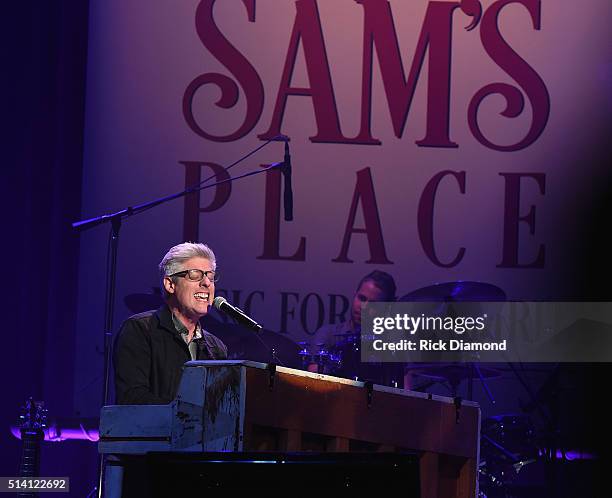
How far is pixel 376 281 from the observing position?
277 inches

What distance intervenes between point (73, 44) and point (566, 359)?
149 inches

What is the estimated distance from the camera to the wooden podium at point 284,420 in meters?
3.17

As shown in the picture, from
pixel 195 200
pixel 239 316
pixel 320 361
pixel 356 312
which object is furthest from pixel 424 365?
pixel 239 316

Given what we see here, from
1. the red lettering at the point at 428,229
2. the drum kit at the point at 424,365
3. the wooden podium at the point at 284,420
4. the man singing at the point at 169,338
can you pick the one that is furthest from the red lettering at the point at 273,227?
the wooden podium at the point at 284,420

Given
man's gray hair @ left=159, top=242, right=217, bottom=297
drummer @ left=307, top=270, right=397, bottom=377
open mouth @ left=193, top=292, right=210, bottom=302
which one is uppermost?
drummer @ left=307, top=270, right=397, bottom=377

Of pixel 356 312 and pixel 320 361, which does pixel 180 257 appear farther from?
pixel 356 312

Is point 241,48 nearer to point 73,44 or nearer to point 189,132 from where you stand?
point 189,132

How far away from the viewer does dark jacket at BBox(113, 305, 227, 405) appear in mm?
3951

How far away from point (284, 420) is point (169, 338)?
1.01 m

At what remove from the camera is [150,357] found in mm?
4059

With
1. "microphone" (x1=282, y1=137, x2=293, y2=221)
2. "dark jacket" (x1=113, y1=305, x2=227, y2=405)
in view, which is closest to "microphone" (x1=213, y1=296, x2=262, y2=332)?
"dark jacket" (x1=113, y1=305, x2=227, y2=405)

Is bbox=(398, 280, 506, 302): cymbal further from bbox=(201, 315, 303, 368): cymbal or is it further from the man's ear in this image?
the man's ear

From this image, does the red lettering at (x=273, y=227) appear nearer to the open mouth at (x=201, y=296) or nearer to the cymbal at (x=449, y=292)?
the cymbal at (x=449, y=292)

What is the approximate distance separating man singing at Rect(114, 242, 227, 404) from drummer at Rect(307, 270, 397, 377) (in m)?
2.34
